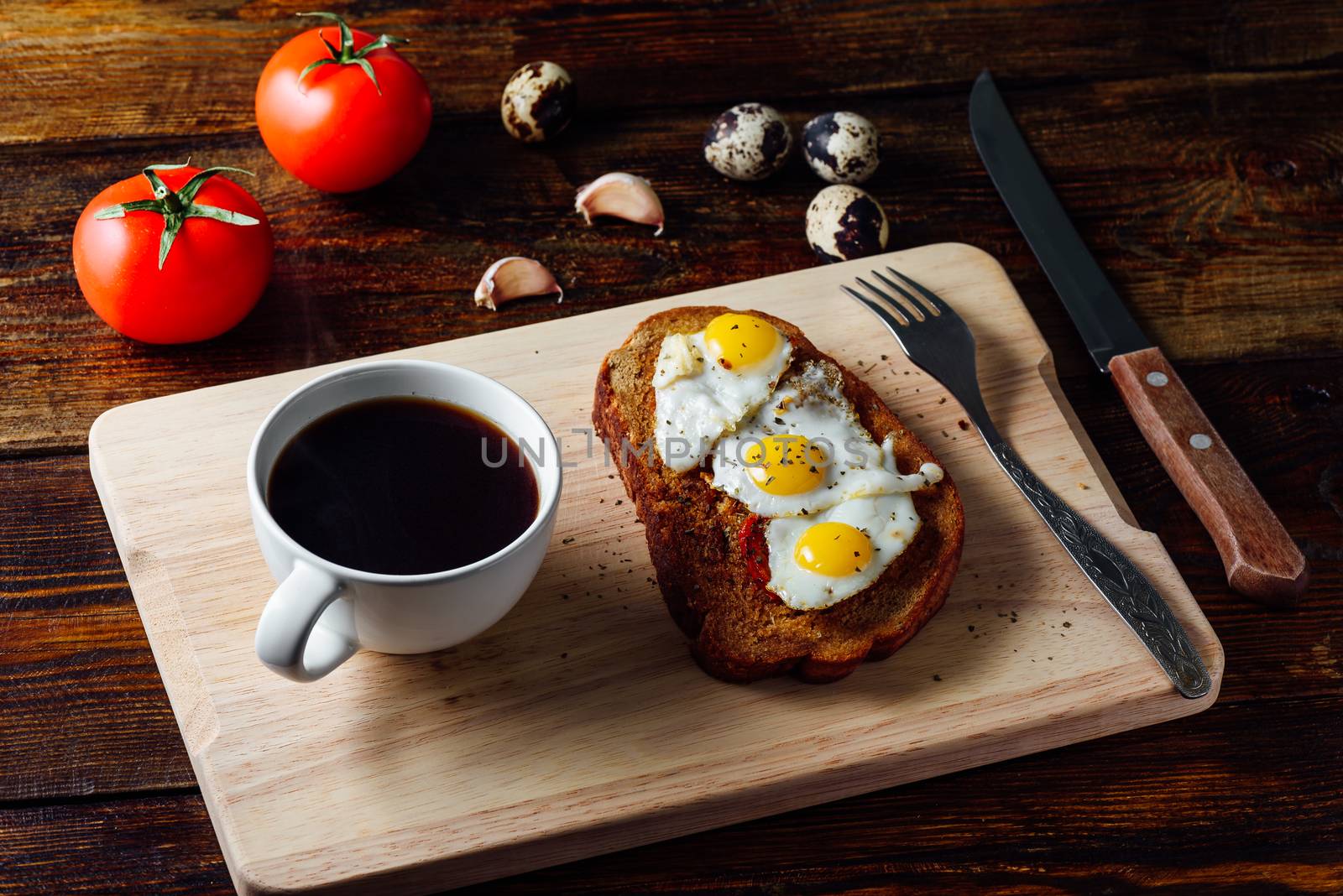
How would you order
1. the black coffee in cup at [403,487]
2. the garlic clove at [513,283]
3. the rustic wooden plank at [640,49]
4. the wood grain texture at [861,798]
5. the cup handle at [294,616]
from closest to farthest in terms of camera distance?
1. the cup handle at [294,616]
2. the black coffee in cup at [403,487]
3. the wood grain texture at [861,798]
4. the garlic clove at [513,283]
5. the rustic wooden plank at [640,49]

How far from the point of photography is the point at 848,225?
2.96m

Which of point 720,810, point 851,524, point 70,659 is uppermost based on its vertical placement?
point 851,524

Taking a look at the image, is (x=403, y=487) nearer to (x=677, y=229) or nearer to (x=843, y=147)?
(x=677, y=229)

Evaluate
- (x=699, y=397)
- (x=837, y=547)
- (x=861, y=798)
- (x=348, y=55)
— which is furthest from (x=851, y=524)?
(x=348, y=55)

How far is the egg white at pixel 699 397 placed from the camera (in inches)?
92.0

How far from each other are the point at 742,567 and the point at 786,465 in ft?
0.75

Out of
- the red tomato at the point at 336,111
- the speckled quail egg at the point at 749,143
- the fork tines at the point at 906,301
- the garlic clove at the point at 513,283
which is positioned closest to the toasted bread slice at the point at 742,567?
the fork tines at the point at 906,301

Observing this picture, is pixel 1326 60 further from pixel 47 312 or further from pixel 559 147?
pixel 47 312

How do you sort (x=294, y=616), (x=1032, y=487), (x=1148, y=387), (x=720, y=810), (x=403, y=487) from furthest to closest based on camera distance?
(x=1148, y=387), (x=1032, y=487), (x=720, y=810), (x=403, y=487), (x=294, y=616)

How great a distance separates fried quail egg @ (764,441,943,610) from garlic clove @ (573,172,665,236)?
47.7 inches

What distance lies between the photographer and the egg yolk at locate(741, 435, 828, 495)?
2240 millimetres

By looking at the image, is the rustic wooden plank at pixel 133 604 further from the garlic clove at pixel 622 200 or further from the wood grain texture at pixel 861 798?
the garlic clove at pixel 622 200

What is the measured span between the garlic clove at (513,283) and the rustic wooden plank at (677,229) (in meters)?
0.03

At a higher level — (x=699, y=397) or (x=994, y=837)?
(x=699, y=397)
